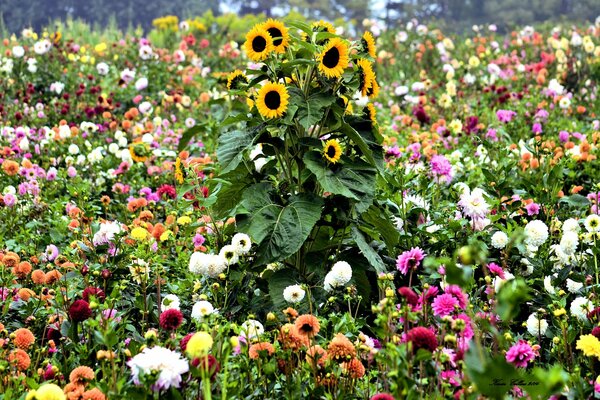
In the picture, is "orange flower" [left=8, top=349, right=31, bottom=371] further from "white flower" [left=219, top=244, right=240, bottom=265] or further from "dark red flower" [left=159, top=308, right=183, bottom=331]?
"white flower" [left=219, top=244, right=240, bottom=265]

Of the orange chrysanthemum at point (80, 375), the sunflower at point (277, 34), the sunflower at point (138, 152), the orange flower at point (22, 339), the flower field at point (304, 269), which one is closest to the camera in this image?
the flower field at point (304, 269)

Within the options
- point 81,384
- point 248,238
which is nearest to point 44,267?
point 248,238

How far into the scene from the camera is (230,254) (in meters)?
2.86

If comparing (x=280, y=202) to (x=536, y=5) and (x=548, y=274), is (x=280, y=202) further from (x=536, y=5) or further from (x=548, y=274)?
(x=536, y=5)

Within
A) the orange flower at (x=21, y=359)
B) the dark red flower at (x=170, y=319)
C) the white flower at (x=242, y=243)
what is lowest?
the white flower at (x=242, y=243)

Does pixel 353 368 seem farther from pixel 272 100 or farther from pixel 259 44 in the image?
pixel 259 44

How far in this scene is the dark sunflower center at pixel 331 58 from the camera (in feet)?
9.41

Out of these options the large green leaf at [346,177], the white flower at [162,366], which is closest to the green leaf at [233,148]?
the large green leaf at [346,177]

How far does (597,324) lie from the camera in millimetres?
2492

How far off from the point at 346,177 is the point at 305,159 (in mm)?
199

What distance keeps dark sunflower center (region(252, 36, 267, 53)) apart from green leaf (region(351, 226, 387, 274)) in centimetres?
90

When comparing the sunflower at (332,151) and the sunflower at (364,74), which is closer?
the sunflower at (332,151)

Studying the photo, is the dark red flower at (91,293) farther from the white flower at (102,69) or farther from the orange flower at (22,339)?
the white flower at (102,69)

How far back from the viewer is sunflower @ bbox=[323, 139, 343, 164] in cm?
289
